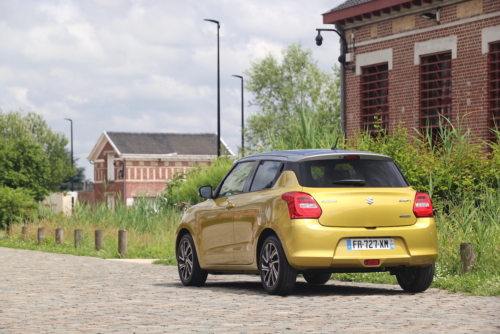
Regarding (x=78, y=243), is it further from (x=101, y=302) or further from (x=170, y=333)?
(x=170, y=333)

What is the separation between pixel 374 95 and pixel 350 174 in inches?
648

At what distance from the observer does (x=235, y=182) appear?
1135cm

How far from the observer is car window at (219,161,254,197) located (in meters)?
11.3

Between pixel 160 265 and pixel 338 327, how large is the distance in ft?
32.9

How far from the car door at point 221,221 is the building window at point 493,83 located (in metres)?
12.2

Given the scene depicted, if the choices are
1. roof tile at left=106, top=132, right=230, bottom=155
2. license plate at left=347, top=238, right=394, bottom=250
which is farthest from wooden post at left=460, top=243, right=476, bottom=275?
roof tile at left=106, top=132, right=230, bottom=155

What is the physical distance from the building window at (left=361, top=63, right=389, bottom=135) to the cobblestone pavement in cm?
1340

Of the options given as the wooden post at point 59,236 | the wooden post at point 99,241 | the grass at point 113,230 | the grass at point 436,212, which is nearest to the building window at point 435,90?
the grass at point 436,212

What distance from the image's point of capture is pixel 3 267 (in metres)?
16.4

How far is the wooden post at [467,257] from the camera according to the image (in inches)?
446

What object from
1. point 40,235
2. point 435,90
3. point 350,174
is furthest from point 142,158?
point 350,174

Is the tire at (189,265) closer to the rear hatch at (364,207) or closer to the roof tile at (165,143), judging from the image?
the rear hatch at (364,207)

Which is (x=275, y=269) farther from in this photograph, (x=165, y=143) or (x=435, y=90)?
(x=165, y=143)

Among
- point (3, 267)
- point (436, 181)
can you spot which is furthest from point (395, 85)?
point (3, 267)
